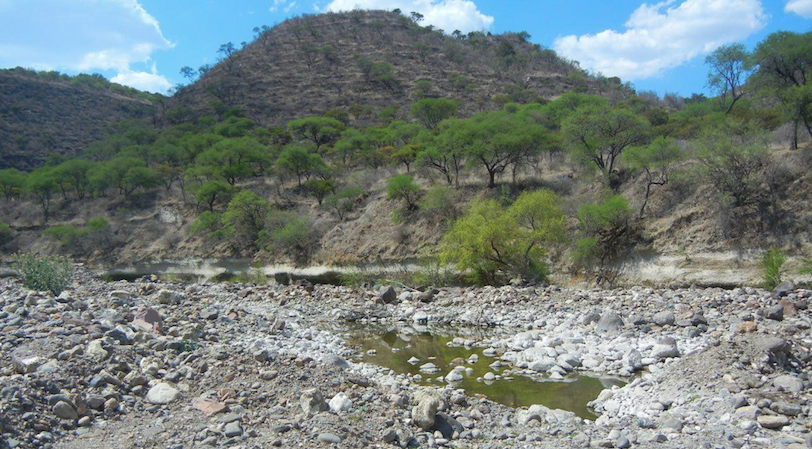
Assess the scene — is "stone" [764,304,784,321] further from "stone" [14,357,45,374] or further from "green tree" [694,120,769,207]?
"stone" [14,357,45,374]

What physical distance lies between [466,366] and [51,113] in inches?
4344

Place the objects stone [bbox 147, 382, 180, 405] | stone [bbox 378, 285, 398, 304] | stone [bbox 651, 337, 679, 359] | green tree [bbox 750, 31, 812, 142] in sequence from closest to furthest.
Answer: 1. stone [bbox 147, 382, 180, 405]
2. stone [bbox 651, 337, 679, 359]
3. stone [bbox 378, 285, 398, 304]
4. green tree [bbox 750, 31, 812, 142]

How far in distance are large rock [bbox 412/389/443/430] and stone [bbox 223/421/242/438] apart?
3.02 m

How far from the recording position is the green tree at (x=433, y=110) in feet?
232

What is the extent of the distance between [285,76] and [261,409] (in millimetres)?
105056

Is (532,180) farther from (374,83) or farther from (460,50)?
(460,50)

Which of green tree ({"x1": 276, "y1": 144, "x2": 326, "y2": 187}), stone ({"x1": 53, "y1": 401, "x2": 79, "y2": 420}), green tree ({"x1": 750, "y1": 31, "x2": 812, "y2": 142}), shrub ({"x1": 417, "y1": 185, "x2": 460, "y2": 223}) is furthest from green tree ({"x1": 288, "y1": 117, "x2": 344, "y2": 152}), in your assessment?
stone ({"x1": 53, "y1": 401, "x2": 79, "y2": 420})

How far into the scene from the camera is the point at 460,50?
112m

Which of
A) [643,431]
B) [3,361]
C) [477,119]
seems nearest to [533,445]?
[643,431]

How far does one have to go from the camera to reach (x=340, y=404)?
8.92 m

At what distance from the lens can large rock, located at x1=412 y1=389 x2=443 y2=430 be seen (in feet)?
28.3

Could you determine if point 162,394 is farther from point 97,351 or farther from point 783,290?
point 783,290

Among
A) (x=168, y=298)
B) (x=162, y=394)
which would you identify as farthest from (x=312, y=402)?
(x=168, y=298)

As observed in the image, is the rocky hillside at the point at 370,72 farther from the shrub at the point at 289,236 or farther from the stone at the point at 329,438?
the stone at the point at 329,438
